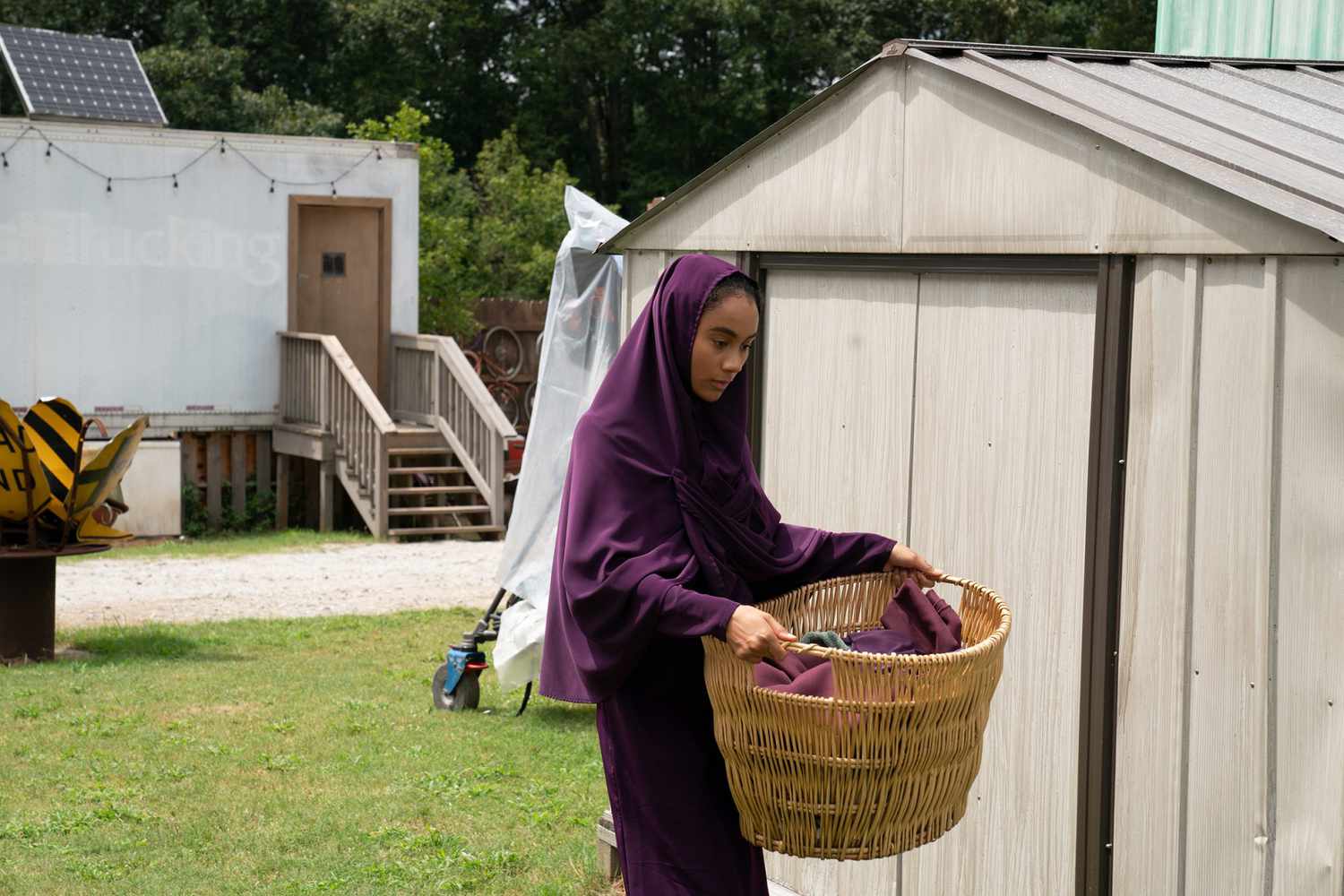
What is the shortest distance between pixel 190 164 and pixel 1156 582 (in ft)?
49.7

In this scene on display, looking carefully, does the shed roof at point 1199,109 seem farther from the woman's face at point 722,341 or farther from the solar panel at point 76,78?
the solar panel at point 76,78

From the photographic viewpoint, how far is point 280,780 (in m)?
7.62

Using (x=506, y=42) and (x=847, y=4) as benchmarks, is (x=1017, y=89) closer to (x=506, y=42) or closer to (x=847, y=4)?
(x=847, y=4)

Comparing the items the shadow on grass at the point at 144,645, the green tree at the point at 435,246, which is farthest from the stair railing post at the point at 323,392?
the shadow on grass at the point at 144,645

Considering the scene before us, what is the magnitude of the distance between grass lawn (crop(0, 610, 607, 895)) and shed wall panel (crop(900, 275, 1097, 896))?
1.89m

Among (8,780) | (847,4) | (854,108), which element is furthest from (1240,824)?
(847,4)

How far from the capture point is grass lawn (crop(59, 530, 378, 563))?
16.2 meters

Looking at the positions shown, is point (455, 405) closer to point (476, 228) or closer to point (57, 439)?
point (57, 439)

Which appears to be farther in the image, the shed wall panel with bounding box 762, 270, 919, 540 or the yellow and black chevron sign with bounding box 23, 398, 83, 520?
the yellow and black chevron sign with bounding box 23, 398, 83, 520

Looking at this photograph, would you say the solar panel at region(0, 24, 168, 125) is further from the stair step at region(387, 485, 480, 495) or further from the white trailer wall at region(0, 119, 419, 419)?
the stair step at region(387, 485, 480, 495)

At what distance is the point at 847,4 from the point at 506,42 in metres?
7.89

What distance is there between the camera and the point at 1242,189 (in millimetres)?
3885

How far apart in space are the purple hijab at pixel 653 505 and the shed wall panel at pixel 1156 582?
1073mm

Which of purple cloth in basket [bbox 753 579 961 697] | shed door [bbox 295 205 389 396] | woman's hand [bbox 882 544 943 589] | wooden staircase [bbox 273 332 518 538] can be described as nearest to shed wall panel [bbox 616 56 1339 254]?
woman's hand [bbox 882 544 943 589]
